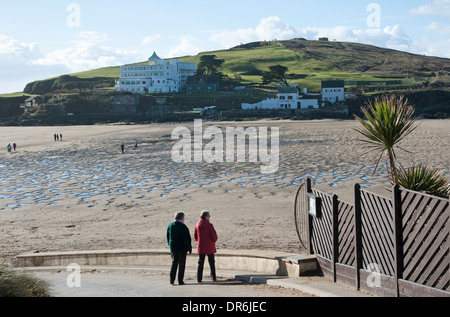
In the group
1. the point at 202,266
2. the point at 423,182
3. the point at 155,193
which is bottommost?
the point at 155,193

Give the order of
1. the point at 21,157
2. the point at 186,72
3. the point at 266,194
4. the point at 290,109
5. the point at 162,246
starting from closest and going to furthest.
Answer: the point at 162,246 → the point at 266,194 → the point at 21,157 → the point at 290,109 → the point at 186,72

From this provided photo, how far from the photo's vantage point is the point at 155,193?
25.0 m

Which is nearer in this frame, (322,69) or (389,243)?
(389,243)

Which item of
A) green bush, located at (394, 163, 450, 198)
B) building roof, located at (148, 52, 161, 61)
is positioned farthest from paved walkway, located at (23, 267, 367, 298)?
building roof, located at (148, 52, 161, 61)

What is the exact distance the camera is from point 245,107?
104 meters

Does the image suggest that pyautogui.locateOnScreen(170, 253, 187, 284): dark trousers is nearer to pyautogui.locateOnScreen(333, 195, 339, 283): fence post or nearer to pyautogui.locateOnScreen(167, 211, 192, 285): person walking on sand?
pyautogui.locateOnScreen(167, 211, 192, 285): person walking on sand

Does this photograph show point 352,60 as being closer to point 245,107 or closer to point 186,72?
point 186,72

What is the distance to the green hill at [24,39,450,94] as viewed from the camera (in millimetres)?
139000

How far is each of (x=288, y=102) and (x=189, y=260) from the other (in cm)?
9131

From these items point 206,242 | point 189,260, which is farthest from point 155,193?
point 206,242

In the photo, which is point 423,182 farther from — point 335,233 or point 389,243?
point 389,243

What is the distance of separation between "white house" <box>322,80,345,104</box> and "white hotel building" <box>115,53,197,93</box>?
37.3 m

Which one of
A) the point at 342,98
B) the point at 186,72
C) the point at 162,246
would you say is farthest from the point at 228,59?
the point at 162,246

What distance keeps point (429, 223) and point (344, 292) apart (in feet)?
6.56
